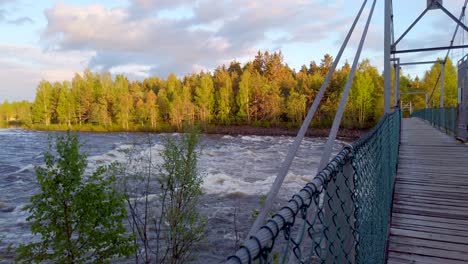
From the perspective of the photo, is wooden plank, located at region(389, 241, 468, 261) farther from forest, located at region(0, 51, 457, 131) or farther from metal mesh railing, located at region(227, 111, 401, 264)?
forest, located at region(0, 51, 457, 131)

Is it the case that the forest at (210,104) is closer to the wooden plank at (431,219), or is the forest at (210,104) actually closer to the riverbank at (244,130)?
the riverbank at (244,130)

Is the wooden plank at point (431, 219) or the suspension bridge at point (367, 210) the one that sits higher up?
the suspension bridge at point (367, 210)

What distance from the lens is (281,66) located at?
250 feet

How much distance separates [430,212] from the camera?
3486 millimetres

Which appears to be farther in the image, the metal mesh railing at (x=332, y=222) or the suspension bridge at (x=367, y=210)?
the suspension bridge at (x=367, y=210)

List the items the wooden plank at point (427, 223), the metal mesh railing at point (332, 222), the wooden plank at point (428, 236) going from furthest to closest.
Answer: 1. the wooden plank at point (427, 223)
2. the wooden plank at point (428, 236)
3. the metal mesh railing at point (332, 222)


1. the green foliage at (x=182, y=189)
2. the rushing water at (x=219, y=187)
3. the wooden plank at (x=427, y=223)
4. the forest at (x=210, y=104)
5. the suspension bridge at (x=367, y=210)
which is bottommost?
the rushing water at (x=219, y=187)

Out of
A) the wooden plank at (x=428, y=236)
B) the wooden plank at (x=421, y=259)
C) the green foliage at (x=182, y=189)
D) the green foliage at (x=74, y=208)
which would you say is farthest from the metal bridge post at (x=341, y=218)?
the green foliage at (x=182, y=189)

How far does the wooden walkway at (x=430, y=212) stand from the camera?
260 centimetres

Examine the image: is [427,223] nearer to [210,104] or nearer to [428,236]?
[428,236]

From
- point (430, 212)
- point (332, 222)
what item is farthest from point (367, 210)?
point (430, 212)

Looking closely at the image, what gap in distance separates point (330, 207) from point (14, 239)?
11.4m

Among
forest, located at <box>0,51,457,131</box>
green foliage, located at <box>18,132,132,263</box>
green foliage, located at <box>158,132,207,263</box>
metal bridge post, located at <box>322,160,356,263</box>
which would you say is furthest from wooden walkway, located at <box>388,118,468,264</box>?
forest, located at <box>0,51,457,131</box>

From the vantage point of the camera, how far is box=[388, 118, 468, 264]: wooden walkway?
2.60 meters
